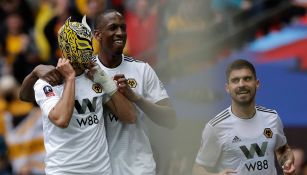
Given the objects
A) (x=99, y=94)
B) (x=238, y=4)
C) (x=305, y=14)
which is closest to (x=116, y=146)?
(x=99, y=94)

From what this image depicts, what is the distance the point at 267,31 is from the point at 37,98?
4289mm

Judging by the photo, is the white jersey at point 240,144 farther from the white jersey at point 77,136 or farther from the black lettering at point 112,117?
the white jersey at point 77,136

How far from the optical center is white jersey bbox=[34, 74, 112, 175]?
6.64 m

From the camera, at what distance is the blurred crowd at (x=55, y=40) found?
Result: 825cm

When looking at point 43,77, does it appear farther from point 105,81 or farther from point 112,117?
point 112,117

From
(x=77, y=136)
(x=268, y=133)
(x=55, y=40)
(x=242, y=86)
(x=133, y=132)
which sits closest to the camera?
(x=77, y=136)

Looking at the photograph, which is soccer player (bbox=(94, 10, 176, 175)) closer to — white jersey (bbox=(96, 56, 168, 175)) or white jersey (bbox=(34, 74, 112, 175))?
white jersey (bbox=(96, 56, 168, 175))

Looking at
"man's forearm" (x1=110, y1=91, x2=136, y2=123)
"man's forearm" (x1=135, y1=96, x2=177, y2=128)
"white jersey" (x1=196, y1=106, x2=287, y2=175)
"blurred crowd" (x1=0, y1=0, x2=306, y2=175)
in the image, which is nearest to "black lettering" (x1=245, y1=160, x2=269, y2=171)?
"white jersey" (x1=196, y1=106, x2=287, y2=175)

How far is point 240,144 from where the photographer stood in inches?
268

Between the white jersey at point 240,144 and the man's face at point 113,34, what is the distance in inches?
31.1

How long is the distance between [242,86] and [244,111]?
208 mm

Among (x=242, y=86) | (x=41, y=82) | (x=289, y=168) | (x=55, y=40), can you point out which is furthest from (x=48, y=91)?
(x=55, y=40)

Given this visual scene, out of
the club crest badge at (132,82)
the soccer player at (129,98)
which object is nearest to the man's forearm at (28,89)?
the soccer player at (129,98)

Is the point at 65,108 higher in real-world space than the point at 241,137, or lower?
higher
